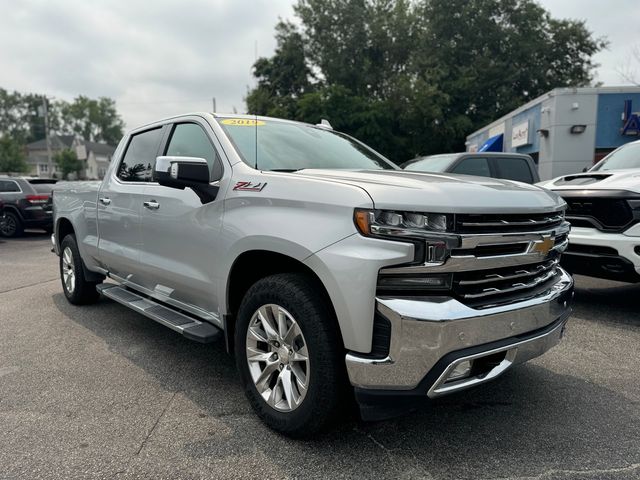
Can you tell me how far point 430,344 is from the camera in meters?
2.11

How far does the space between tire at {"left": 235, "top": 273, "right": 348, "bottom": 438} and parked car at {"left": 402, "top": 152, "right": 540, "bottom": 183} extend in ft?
17.9

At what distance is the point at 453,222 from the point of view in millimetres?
2221

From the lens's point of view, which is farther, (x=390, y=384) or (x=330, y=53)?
(x=330, y=53)

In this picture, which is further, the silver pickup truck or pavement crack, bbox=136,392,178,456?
pavement crack, bbox=136,392,178,456

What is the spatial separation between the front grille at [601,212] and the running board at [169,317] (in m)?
3.59

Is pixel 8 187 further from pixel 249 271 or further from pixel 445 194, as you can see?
pixel 445 194

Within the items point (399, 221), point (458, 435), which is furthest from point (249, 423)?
point (399, 221)

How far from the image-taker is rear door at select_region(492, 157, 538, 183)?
7.95 metres

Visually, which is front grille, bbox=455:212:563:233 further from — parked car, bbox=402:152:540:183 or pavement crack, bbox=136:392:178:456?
parked car, bbox=402:152:540:183

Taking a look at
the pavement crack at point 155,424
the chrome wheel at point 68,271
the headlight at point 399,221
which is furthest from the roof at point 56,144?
the headlight at point 399,221

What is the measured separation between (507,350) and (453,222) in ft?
2.31

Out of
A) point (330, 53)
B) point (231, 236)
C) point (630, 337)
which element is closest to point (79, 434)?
point (231, 236)

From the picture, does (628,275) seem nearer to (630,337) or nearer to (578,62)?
(630,337)

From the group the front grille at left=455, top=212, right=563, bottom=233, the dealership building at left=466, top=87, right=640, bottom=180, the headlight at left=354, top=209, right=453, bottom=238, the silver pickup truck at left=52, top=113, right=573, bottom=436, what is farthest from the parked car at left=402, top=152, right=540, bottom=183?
the dealership building at left=466, top=87, right=640, bottom=180
